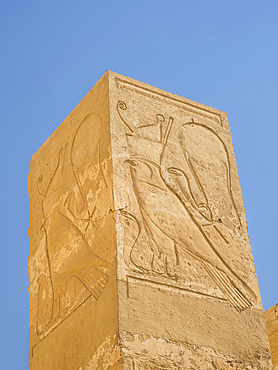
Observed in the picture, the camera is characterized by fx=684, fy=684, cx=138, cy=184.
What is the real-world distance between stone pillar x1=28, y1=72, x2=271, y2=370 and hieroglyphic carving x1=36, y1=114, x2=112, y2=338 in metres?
0.01

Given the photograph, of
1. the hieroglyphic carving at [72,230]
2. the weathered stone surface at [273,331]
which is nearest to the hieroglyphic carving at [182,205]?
the hieroglyphic carving at [72,230]

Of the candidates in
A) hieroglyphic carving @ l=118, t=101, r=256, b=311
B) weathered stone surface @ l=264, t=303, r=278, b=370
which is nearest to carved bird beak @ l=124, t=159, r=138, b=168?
hieroglyphic carving @ l=118, t=101, r=256, b=311

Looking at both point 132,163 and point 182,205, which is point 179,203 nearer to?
point 182,205

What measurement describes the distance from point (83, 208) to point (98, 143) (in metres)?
0.52

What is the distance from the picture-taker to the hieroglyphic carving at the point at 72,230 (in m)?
4.99

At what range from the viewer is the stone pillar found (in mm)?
4613

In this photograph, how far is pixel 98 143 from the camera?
5293 mm

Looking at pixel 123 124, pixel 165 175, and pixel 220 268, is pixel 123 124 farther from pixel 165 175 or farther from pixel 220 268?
pixel 220 268

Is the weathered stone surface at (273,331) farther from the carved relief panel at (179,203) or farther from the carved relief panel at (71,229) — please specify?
the carved relief panel at (71,229)

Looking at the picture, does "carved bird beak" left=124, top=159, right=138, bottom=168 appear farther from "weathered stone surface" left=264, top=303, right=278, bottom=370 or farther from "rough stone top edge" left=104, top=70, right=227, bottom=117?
"weathered stone surface" left=264, top=303, right=278, bottom=370

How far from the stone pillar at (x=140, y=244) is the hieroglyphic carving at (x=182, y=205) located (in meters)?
0.01

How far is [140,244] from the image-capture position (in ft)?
15.8

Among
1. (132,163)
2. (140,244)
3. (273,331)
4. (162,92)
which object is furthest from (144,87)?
(273,331)

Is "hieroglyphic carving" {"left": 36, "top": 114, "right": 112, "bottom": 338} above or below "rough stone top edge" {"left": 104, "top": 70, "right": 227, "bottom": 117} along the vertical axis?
below
